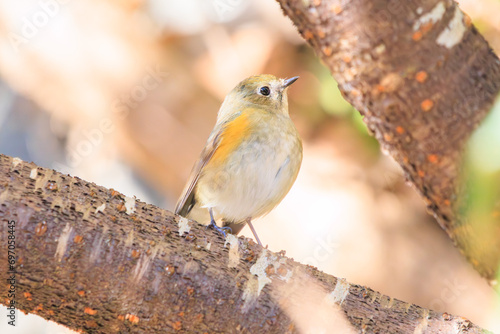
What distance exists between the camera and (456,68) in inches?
71.9

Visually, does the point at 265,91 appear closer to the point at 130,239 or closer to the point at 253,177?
the point at 253,177

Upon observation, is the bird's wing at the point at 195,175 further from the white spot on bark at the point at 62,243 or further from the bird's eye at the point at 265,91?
the white spot on bark at the point at 62,243

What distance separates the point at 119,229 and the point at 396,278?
3.96m

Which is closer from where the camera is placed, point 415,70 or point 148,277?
point 148,277

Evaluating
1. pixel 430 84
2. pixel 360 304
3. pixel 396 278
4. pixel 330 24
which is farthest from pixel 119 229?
pixel 396 278

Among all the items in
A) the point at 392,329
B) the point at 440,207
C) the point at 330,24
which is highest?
the point at 330,24

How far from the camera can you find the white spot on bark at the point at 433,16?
1.76m

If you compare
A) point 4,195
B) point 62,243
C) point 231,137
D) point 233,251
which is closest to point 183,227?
point 233,251

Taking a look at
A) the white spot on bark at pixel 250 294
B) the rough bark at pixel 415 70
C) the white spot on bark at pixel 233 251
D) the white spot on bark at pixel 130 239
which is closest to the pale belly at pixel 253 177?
the rough bark at pixel 415 70

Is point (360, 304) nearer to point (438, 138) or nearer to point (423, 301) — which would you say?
point (438, 138)

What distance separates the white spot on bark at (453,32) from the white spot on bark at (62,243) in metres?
1.30

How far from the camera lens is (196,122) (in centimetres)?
570

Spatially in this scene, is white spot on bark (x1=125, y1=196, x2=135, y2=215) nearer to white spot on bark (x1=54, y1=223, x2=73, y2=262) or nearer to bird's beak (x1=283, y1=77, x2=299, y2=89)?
white spot on bark (x1=54, y1=223, x2=73, y2=262)

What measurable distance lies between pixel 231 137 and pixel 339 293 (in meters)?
1.46
